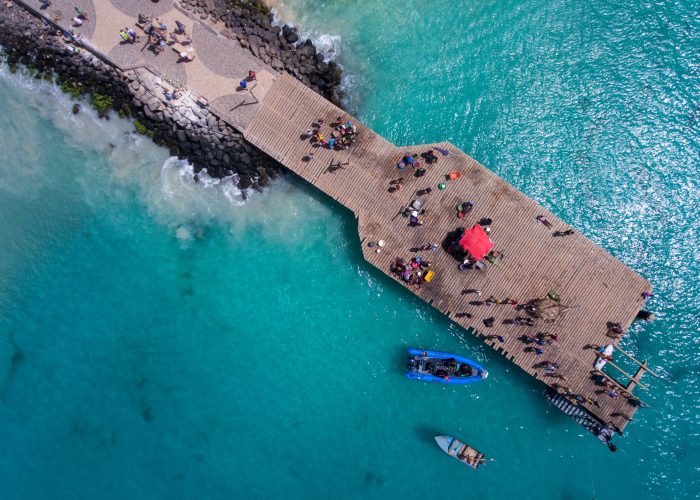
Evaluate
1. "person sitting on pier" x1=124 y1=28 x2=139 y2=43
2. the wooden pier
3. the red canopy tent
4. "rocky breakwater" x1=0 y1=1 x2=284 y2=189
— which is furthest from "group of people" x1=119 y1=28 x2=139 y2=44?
the red canopy tent

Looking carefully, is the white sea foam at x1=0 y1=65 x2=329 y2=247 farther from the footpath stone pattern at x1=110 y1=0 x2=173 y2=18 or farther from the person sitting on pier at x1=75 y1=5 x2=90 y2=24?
the footpath stone pattern at x1=110 y1=0 x2=173 y2=18

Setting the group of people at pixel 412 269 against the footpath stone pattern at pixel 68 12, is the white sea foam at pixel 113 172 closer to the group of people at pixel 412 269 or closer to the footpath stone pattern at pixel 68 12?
the footpath stone pattern at pixel 68 12

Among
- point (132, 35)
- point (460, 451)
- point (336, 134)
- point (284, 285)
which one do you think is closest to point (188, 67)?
point (132, 35)

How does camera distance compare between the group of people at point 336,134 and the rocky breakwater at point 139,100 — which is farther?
the rocky breakwater at point 139,100

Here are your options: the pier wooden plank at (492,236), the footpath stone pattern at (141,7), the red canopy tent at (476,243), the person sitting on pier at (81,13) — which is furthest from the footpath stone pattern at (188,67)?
the red canopy tent at (476,243)

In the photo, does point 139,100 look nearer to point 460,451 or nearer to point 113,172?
point 113,172

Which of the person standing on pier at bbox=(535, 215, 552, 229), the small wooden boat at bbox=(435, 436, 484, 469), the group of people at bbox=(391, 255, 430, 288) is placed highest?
the person standing on pier at bbox=(535, 215, 552, 229)
